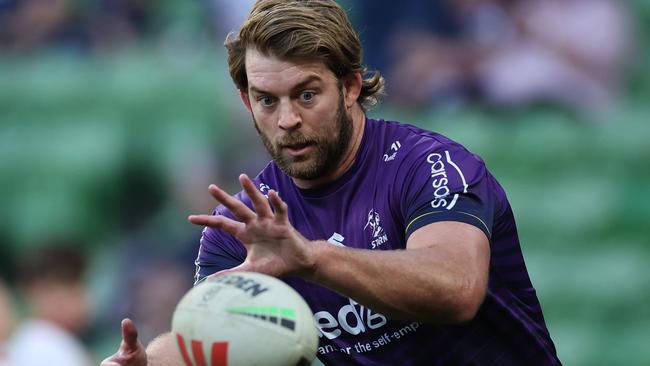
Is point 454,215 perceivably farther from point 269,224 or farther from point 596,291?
point 596,291

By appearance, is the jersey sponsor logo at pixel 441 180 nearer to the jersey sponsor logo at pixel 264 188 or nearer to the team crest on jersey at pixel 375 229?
the team crest on jersey at pixel 375 229

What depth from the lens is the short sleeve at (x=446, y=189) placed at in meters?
4.95

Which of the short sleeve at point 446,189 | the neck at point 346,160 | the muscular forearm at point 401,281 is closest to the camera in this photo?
the muscular forearm at point 401,281

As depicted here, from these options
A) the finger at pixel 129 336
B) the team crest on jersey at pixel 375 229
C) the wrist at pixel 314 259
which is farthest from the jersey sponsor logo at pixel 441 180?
the finger at pixel 129 336

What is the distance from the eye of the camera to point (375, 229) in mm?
5340

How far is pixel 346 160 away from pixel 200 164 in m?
5.80

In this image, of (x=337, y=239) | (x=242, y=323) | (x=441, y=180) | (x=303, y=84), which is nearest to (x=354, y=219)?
(x=337, y=239)

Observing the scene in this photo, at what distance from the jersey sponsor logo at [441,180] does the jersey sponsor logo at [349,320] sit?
61 centimetres

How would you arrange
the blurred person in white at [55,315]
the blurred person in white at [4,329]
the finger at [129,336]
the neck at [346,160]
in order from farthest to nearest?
1. the blurred person in white at [55,315]
2. the blurred person in white at [4,329]
3. the neck at [346,160]
4. the finger at [129,336]

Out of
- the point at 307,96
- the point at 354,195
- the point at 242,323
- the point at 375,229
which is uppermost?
the point at 307,96

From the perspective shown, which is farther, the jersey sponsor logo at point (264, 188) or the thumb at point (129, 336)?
the jersey sponsor logo at point (264, 188)

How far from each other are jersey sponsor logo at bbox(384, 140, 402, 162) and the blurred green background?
4.89m

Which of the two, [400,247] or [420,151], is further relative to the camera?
[420,151]

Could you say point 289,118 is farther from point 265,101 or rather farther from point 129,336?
point 129,336
